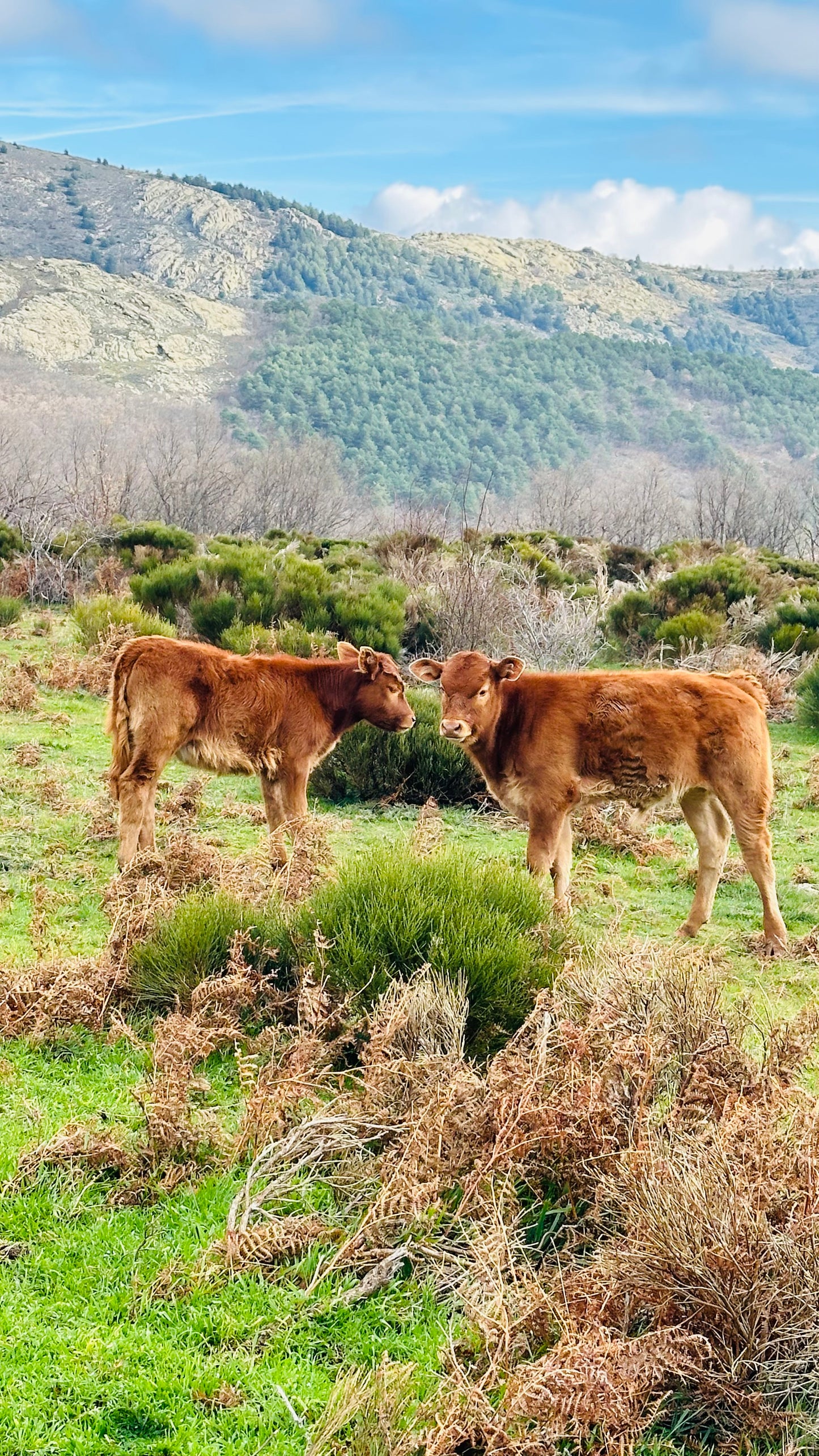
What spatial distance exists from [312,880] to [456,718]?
151cm

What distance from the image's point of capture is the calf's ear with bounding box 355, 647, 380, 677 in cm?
885

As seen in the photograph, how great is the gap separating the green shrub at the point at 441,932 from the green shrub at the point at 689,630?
36.4 feet

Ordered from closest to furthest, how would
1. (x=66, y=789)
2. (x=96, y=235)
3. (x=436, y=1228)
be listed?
(x=436, y=1228) → (x=66, y=789) → (x=96, y=235)

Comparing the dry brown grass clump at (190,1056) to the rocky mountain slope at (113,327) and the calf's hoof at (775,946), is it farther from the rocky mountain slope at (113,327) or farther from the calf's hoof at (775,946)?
the rocky mountain slope at (113,327)

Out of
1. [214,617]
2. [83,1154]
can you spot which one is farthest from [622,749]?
[214,617]

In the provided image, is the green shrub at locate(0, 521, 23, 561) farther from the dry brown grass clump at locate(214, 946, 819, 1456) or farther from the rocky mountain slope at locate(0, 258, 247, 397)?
the rocky mountain slope at locate(0, 258, 247, 397)

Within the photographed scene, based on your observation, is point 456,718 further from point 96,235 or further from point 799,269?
point 799,269

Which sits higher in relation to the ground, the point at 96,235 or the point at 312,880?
the point at 96,235

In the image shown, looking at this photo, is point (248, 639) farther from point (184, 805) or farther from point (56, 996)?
point (56, 996)

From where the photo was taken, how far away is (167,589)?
717 inches

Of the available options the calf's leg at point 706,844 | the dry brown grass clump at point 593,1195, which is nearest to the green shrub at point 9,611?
the calf's leg at point 706,844

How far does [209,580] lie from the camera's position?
59.6ft

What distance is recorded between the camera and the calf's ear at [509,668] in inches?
301

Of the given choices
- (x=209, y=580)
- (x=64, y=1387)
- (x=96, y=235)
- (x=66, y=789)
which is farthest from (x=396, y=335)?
(x=64, y=1387)
